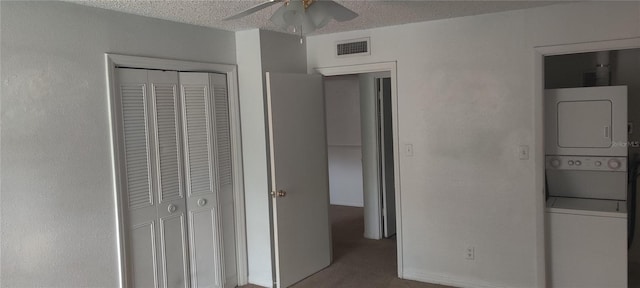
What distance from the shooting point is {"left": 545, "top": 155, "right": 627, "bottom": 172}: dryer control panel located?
11.2 feet

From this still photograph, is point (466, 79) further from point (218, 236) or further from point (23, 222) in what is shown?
point (23, 222)

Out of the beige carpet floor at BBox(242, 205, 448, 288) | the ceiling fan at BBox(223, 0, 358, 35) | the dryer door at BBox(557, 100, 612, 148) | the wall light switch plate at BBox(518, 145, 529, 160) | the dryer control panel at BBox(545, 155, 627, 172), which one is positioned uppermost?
the ceiling fan at BBox(223, 0, 358, 35)

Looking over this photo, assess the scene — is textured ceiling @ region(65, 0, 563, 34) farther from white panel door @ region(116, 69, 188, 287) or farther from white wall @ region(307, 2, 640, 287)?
white panel door @ region(116, 69, 188, 287)

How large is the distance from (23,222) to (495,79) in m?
3.23

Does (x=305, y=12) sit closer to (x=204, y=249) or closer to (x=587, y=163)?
(x=204, y=249)

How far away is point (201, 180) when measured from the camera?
3.65 m

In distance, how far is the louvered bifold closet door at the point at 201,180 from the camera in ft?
11.6

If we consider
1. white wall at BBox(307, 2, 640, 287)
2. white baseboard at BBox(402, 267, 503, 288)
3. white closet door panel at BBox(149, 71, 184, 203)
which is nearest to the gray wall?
white closet door panel at BBox(149, 71, 184, 203)

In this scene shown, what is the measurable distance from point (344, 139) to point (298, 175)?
310 centimetres

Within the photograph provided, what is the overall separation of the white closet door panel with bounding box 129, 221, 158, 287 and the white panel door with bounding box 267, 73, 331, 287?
930 mm

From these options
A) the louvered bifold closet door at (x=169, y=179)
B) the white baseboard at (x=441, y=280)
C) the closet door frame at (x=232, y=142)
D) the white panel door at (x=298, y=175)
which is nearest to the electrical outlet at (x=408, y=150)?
the white panel door at (x=298, y=175)

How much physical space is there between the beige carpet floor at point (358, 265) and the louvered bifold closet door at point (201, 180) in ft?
1.61

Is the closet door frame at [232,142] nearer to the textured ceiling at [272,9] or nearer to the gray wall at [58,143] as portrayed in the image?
the gray wall at [58,143]

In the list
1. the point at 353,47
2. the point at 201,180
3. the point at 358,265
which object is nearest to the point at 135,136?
the point at 201,180
